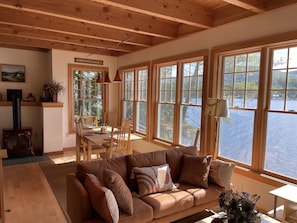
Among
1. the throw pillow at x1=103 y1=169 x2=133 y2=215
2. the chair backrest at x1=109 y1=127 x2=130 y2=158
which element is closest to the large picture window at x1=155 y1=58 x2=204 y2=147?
the chair backrest at x1=109 y1=127 x2=130 y2=158

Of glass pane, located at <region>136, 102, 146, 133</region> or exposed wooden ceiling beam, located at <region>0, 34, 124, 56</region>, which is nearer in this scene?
exposed wooden ceiling beam, located at <region>0, 34, 124, 56</region>

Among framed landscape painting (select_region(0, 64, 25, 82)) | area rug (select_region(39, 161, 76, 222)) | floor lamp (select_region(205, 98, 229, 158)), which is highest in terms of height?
framed landscape painting (select_region(0, 64, 25, 82))

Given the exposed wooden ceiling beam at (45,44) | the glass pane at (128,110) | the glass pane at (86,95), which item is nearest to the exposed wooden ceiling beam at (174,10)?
the exposed wooden ceiling beam at (45,44)

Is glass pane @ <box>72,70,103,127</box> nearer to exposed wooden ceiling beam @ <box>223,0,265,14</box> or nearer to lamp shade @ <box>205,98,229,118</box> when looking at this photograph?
lamp shade @ <box>205,98,229,118</box>

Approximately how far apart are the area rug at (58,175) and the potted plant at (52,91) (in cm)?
165

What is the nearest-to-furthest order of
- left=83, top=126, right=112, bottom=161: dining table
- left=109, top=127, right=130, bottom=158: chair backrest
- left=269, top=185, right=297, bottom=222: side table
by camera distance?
1. left=269, top=185, right=297, bottom=222: side table
2. left=83, top=126, right=112, bottom=161: dining table
3. left=109, top=127, right=130, bottom=158: chair backrest

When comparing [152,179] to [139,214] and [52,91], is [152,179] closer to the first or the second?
[139,214]

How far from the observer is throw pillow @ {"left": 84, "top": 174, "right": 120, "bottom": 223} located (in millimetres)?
1855

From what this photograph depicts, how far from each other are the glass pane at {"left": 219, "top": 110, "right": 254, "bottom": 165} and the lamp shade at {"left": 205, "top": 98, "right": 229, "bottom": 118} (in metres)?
0.42

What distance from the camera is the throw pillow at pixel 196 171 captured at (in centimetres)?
271

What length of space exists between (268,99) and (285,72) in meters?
0.40

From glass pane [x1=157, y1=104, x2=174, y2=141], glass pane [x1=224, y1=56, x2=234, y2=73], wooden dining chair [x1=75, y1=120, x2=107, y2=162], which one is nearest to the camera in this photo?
glass pane [x1=224, y1=56, x2=234, y2=73]

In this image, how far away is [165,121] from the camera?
482 cm

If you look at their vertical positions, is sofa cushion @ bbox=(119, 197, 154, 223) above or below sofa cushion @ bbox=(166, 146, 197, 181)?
below
